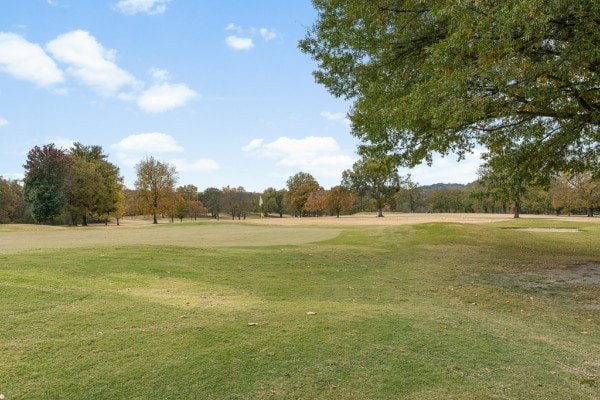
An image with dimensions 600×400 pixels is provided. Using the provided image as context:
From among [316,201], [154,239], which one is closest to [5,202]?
[316,201]

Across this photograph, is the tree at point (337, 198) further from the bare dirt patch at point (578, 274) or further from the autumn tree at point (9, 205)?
the bare dirt patch at point (578, 274)

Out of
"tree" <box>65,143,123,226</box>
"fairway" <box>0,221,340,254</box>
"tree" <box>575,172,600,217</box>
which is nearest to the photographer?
"fairway" <box>0,221,340,254</box>

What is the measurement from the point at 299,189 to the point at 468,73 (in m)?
101

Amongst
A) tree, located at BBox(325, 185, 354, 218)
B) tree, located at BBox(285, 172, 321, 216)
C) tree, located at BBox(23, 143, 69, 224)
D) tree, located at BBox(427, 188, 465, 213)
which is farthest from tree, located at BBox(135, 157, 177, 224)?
tree, located at BBox(427, 188, 465, 213)

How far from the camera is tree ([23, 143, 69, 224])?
56156mm

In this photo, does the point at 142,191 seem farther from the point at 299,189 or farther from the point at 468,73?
the point at 468,73

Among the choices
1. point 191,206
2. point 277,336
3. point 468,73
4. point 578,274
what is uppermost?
point 468,73

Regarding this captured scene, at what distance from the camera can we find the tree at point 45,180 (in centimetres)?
5616

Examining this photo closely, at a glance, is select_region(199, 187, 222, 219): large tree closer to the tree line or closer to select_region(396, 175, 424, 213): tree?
the tree line

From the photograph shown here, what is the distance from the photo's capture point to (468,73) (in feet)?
33.7

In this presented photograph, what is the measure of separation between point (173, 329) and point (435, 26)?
38.5ft

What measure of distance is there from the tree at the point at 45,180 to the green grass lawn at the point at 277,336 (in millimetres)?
51475

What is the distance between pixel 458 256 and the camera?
18938mm

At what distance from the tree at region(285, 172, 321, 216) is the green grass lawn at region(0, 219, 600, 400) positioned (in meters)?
98.2
